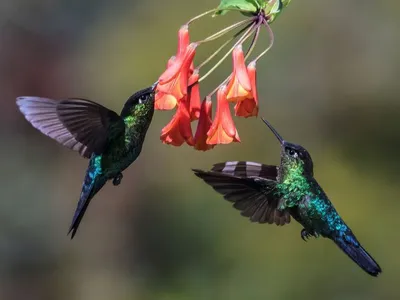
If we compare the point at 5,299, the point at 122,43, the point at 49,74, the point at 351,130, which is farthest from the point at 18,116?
the point at 351,130

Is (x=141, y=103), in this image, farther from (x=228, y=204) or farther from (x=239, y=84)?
(x=228, y=204)

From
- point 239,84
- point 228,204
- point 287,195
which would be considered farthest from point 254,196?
point 228,204

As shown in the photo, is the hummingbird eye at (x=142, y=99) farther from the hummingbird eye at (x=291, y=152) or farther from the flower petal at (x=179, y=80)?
the hummingbird eye at (x=291, y=152)

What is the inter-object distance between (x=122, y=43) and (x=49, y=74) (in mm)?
766

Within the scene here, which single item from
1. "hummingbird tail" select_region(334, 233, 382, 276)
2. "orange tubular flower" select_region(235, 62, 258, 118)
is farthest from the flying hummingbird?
"hummingbird tail" select_region(334, 233, 382, 276)

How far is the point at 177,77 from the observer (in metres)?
1.88

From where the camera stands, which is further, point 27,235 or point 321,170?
point 27,235

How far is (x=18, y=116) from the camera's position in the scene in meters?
7.31

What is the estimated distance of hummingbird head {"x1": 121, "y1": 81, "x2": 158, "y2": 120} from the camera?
1.96 m

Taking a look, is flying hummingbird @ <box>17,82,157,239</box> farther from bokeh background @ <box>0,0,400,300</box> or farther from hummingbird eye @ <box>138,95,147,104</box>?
bokeh background @ <box>0,0,400,300</box>

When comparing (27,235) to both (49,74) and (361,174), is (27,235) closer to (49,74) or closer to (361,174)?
(49,74)

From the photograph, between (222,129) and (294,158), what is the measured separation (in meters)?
0.24

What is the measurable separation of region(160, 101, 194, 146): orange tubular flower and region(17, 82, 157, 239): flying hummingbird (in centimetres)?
10

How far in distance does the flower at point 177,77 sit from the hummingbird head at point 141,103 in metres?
0.08
